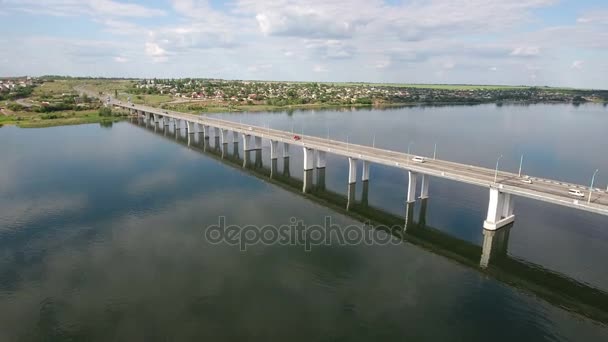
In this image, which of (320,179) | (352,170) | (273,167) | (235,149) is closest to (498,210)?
(352,170)

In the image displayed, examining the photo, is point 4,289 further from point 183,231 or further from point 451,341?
point 451,341

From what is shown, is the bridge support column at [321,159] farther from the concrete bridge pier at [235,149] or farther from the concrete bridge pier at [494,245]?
the concrete bridge pier at [494,245]

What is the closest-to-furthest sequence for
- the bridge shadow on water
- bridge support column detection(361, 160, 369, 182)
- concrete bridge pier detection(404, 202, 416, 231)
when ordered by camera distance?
the bridge shadow on water, concrete bridge pier detection(404, 202, 416, 231), bridge support column detection(361, 160, 369, 182)

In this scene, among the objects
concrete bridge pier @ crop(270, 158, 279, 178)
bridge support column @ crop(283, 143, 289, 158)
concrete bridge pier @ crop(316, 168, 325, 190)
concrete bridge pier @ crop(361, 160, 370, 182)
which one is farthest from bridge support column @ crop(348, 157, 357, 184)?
bridge support column @ crop(283, 143, 289, 158)

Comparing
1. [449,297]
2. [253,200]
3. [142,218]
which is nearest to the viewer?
[449,297]

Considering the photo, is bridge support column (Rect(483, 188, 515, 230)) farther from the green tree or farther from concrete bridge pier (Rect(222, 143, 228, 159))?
the green tree

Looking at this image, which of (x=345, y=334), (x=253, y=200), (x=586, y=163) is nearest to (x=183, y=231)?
(x=253, y=200)

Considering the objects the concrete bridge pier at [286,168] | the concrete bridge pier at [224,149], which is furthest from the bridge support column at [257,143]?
the concrete bridge pier at [286,168]
